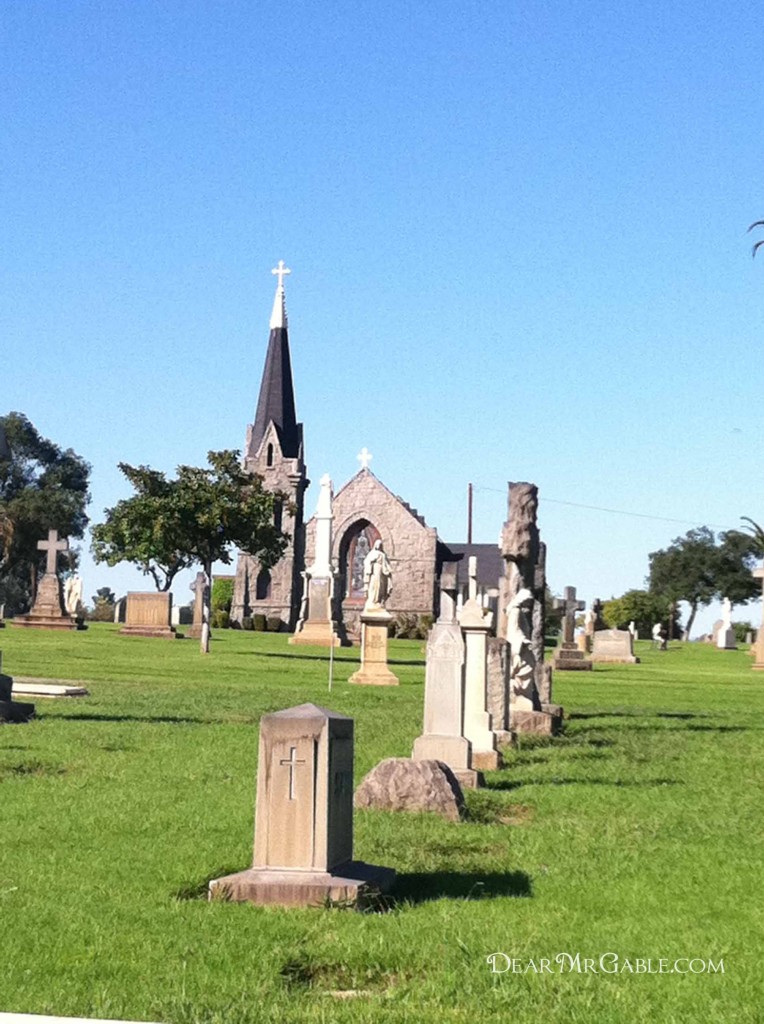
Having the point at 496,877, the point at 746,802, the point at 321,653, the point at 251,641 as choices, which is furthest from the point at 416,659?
Result: the point at 496,877

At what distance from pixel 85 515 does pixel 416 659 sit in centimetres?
6333

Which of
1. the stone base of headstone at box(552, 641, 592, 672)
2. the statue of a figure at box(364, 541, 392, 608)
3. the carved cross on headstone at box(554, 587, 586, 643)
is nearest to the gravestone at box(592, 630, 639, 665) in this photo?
the carved cross on headstone at box(554, 587, 586, 643)

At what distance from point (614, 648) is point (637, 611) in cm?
3559

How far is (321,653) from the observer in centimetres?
4278

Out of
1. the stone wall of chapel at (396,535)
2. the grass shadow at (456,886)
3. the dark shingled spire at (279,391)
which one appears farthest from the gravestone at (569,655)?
the dark shingled spire at (279,391)

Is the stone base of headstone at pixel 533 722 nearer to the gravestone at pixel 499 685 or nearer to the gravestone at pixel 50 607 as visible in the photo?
the gravestone at pixel 499 685

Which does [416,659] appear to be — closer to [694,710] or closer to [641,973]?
[694,710]

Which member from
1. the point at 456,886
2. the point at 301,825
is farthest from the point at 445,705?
the point at 301,825

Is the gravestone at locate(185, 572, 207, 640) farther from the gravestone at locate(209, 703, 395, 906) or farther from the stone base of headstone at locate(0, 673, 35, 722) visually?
the gravestone at locate(209, 703, 395, 906)

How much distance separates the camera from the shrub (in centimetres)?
8750

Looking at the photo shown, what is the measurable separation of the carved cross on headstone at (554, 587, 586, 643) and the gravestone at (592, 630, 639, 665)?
946mm

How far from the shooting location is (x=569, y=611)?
48.5 m

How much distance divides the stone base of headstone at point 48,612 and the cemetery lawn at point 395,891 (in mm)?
33097

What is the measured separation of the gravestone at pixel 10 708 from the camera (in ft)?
55.2
